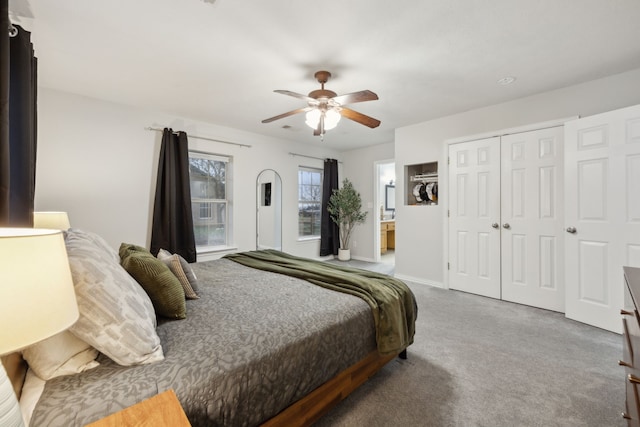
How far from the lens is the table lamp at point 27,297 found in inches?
21.9

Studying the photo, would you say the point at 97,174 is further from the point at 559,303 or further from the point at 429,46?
the point at 559,303

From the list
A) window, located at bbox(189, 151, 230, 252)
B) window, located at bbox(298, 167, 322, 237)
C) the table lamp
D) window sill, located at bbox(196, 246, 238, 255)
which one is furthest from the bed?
window, located at bbox(298, 167, 322, 237)

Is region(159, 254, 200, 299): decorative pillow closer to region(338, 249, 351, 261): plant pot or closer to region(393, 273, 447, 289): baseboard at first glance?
region(393, 273, 447, 289): baseboard

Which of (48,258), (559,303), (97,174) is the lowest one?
(559,303)

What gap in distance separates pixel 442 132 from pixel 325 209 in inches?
105

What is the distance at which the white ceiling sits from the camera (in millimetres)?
1817

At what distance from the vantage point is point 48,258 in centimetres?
65

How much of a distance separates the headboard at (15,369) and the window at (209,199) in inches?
126

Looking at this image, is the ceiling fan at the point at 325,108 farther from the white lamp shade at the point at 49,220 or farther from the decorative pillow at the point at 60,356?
the white lamp shade at the point at 49,220

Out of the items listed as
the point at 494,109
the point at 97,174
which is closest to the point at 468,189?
the point at 494,109

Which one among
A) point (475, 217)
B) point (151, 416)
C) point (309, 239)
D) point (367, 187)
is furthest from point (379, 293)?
point (367, 187)

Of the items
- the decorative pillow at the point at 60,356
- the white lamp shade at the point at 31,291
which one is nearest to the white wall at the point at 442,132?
the decorative pillow at the point at 60,356

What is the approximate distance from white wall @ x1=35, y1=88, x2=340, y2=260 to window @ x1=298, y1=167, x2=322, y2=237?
1734 mm

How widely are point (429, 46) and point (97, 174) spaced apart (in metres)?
3.74
